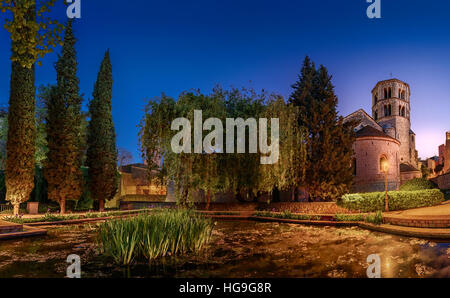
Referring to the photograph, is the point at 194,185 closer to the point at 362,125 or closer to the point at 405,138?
the point at 362,125

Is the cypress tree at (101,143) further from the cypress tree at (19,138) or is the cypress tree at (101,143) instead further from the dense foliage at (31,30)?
the dense foliage at (31,30)

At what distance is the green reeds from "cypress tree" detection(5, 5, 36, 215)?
13419 millimetres

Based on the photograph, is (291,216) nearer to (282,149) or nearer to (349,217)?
(349,217)

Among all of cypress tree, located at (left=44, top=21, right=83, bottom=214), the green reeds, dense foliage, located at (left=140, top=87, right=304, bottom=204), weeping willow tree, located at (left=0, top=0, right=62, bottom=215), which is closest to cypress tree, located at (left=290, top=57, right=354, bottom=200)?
dense foliage, located at (left=140, top=87, right=304, bottom=204)

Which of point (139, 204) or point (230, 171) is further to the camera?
point (139, 204)

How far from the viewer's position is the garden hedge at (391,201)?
52.1 feet

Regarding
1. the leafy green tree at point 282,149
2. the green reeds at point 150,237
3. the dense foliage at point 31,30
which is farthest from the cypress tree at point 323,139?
the dense foliage at point 31,30

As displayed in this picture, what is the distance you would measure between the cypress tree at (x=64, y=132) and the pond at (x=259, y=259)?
29.7 ft

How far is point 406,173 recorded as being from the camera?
33.1 metres

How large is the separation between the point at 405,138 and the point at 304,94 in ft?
109

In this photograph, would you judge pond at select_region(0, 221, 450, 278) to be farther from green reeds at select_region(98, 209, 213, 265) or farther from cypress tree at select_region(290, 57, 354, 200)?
cypress tree at select_region(290, 57, 354, 200)

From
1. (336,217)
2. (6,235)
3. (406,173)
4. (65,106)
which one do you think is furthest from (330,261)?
(406,173)

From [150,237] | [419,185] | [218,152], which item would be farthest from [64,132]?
[419,185]

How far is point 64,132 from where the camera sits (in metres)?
17.7
